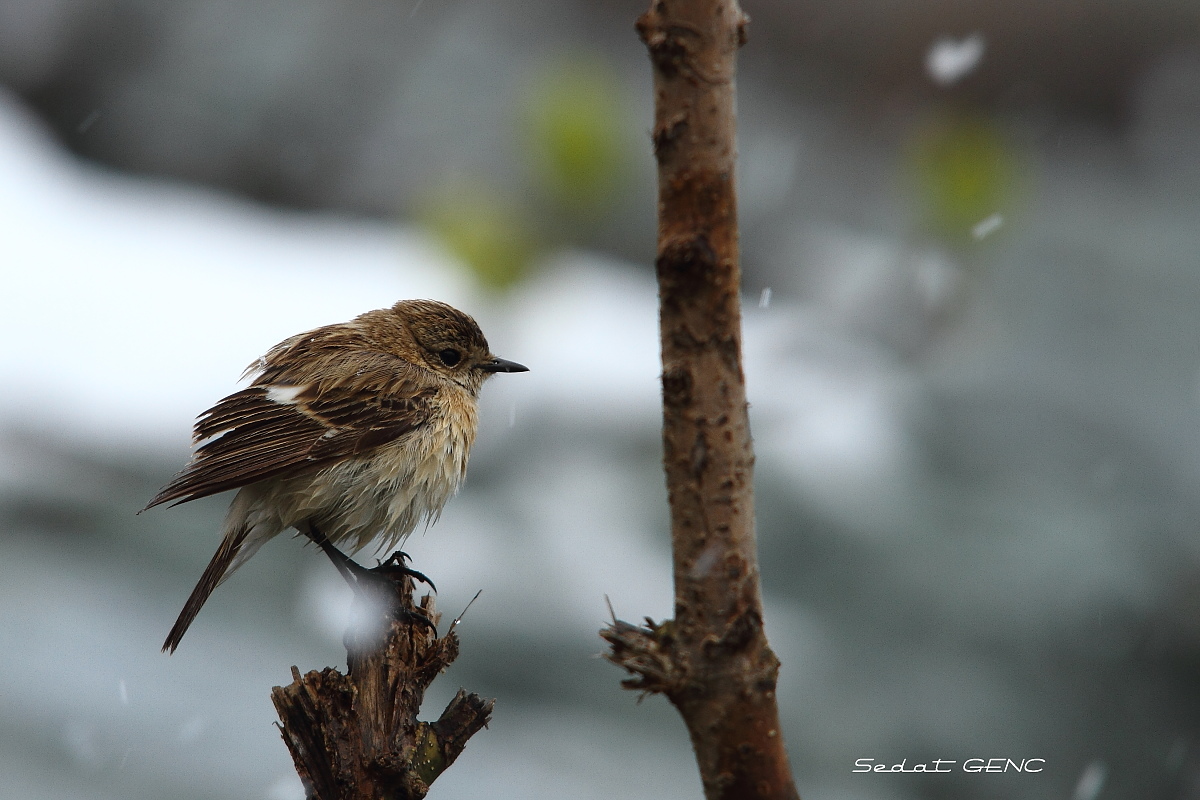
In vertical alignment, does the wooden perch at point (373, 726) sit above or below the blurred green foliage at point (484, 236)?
below

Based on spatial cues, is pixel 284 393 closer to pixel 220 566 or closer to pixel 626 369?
pixel 220 566

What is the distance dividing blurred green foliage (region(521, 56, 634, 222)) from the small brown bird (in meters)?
1.35

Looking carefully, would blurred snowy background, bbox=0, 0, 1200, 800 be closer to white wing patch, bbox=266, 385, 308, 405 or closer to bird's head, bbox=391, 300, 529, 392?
bird's head, bbox=391, 300, 529, 392

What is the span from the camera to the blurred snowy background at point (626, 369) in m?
6.02

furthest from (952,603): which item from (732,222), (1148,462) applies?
(732,222)

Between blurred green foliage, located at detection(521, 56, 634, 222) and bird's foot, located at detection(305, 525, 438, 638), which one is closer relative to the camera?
bird's foot, located at detection(305, 525, 438, 638)

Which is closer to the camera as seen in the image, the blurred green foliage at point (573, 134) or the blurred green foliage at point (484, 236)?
the blurred green foliage at point (573, 134)

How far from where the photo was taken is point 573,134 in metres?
→ 5.01

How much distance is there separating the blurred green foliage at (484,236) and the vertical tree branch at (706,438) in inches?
143

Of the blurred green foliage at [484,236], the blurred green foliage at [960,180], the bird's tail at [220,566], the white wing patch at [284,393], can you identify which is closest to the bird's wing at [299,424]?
the white wing patch at [284,393]

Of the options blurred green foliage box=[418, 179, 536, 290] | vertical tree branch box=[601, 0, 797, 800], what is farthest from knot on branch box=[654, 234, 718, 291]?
blurred green foliage box=[418, 179, 536, 290]

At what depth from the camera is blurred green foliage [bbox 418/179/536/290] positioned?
17.4ft

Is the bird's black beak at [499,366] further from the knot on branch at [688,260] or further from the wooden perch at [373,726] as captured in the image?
the knot on branch at [688,260]

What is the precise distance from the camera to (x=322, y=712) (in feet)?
9.04
